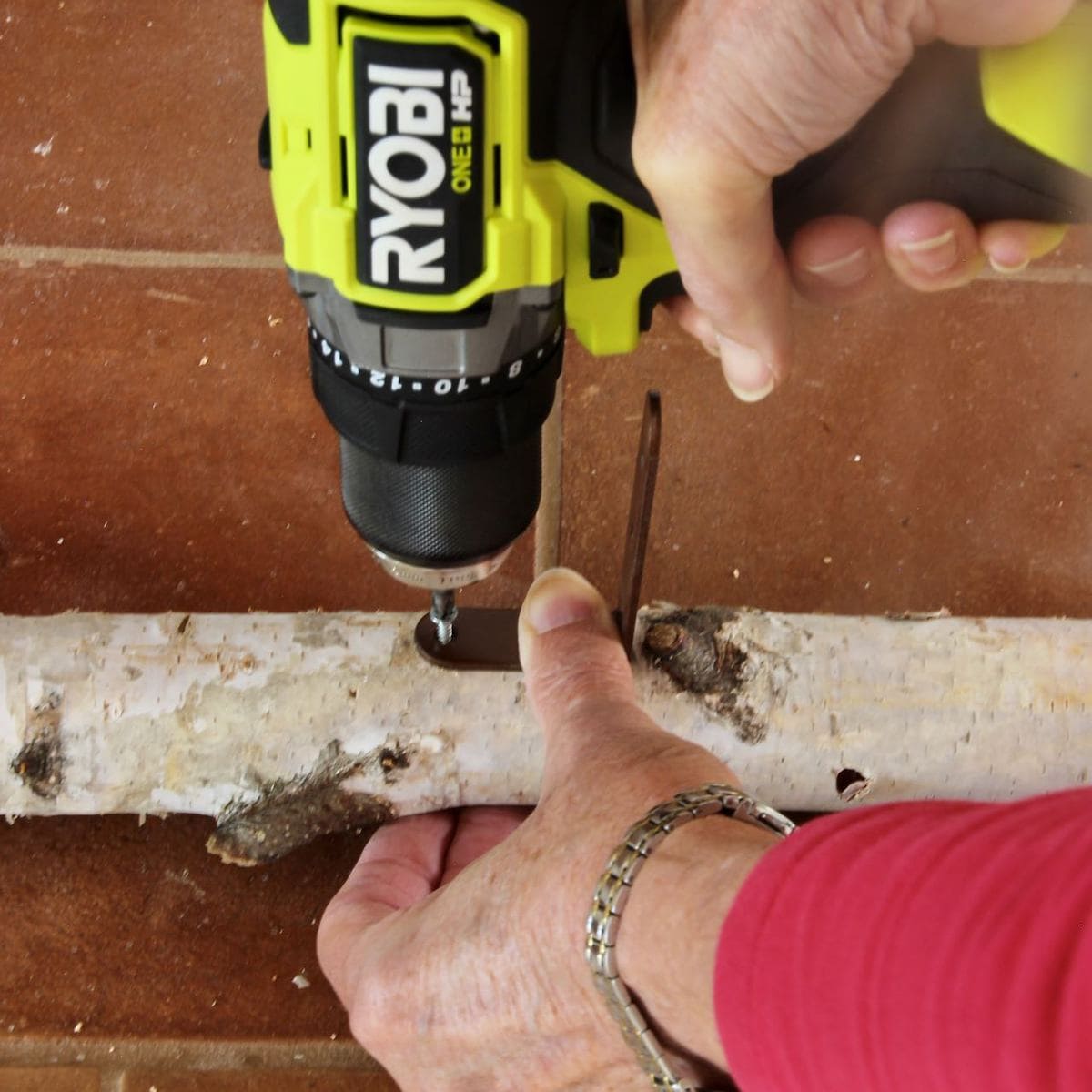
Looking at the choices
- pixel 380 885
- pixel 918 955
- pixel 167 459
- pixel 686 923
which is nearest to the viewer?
pixel 918 955

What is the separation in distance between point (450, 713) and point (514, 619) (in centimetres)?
10

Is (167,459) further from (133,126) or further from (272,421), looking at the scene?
(133,126)

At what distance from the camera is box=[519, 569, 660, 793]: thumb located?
0.73m

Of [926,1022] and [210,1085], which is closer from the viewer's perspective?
[926,1022]

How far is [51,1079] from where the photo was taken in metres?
0.89

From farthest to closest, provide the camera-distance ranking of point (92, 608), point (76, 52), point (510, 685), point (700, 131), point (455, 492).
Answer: point (76, 52)
point (92, 608)
point (510, 685)
point (455, 492)
point (700, 131)

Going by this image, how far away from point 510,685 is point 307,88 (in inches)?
17.5

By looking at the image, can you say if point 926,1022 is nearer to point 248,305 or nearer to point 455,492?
point 455,492

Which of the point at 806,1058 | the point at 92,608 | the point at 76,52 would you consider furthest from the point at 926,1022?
the point at 76,52

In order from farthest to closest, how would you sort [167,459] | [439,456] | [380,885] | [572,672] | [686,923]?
[167,459]
[380,885]
[572,672]
[439,456]
[686,923]

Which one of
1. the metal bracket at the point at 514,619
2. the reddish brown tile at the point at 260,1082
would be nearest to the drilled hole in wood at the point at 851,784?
the metal bracket at the point at 514,619

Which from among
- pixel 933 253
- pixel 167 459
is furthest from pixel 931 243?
pixel 167 459

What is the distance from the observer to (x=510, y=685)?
833 mm

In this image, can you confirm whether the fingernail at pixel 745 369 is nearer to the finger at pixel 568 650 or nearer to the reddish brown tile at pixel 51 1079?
the finger at pixel 568 650
